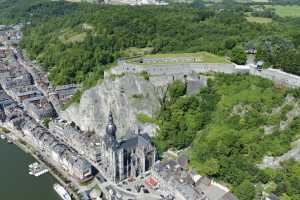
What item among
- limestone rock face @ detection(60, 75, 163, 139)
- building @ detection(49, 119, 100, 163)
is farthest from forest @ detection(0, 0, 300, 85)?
building @ detection(49, 119, 100, 163)

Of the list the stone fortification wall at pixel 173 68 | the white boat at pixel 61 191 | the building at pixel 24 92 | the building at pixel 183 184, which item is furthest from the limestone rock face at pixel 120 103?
the building at pixel 24 92

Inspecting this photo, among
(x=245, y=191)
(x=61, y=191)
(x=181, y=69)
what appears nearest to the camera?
(x=245, y=191)

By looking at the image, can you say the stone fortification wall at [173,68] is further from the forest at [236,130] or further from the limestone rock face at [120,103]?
the limestone rock face at [120,103]

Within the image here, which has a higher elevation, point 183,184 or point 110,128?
point 110,128

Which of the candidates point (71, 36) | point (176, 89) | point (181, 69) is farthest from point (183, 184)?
point (71, 36)

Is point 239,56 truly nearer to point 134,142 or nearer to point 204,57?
→ point 204,57

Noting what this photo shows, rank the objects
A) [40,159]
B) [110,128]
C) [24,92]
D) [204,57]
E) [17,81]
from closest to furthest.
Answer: [110,128], [40,159], [204,57], [24,92], [17,81]

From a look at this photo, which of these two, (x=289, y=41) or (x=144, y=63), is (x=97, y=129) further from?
(x=289, y=41)
